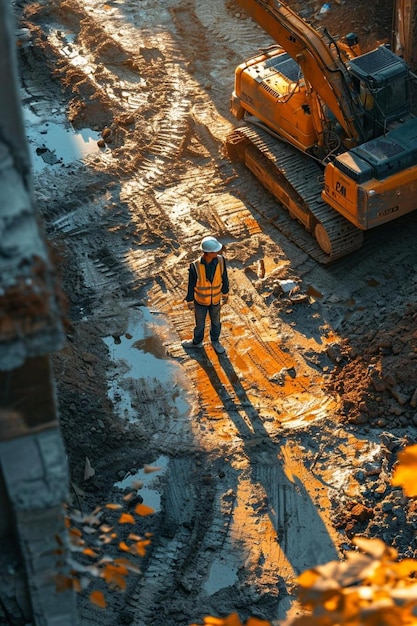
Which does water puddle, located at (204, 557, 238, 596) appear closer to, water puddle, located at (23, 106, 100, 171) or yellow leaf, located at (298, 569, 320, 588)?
yellow leaf, located at (298, 569, 320, 588)

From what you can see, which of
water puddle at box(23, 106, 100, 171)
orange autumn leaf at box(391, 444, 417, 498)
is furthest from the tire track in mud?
orange autumn leaf at box(391, 444, 417, 498)

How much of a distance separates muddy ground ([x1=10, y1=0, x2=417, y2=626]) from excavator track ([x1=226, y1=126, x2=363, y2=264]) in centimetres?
22

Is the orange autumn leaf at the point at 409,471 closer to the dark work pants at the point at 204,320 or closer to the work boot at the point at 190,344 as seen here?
the dark work pants at the point at 204,320

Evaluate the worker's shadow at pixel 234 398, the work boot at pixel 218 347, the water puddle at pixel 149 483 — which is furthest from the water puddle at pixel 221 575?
the work boot at pixel 218 347

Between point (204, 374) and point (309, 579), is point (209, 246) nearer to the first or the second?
point (204, 374)

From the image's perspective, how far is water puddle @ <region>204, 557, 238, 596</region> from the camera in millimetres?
8630

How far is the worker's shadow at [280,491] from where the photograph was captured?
894cm

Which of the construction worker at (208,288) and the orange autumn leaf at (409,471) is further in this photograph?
the construction worker at (208,288)

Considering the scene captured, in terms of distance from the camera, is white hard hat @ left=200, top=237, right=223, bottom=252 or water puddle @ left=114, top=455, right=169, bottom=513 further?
white hard hat @ left=200, top=237, right=223, bottom=252

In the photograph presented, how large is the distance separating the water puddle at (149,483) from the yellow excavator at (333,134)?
13.3 feet


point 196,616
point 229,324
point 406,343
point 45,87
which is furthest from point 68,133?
point 196,616

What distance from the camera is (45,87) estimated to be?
54.0ft

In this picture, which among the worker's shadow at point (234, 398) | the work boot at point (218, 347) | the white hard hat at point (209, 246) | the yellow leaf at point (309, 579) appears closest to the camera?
the yellow leaf at point (309, 579)

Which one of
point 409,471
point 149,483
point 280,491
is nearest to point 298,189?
point 280,491
